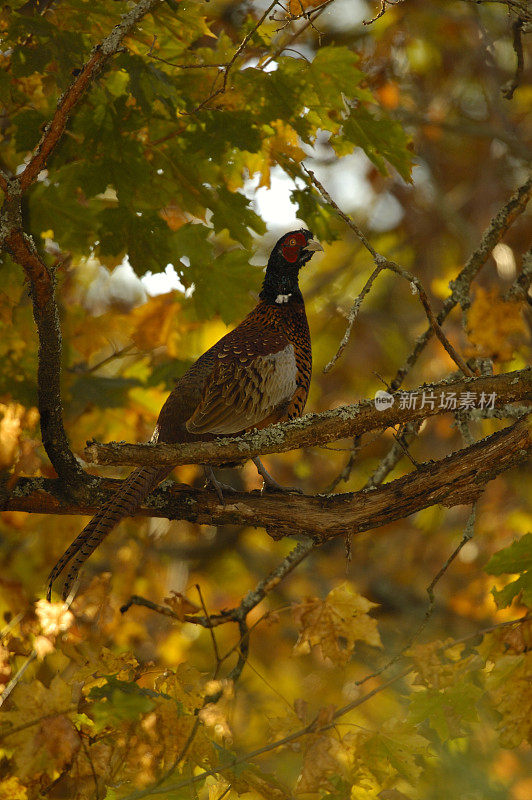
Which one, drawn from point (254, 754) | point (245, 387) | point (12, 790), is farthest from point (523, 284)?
point (12, 790)

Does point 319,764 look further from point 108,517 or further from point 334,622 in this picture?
point 108,517

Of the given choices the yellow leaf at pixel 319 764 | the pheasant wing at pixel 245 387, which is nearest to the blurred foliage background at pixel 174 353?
the yellow leaf at pixel 319 764

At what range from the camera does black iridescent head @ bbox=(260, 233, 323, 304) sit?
625 centimetres

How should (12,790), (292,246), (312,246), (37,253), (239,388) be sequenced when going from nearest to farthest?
(12,790) → (37,253) → (239,388) → (312,246) → (292,246)

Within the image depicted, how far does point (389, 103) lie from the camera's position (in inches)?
448

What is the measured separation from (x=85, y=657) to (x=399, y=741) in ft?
5.05

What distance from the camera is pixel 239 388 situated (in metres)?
5.19

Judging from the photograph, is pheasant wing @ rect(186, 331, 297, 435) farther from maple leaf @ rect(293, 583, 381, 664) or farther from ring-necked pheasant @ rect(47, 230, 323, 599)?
maple leaf @ rect(293, 583, 381, 664)

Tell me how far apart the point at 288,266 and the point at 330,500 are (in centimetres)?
235

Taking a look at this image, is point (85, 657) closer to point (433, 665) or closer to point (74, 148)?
point (433, 665)

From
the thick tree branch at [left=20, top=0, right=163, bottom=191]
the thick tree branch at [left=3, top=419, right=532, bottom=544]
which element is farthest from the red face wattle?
the thick tree branch at [left=20, top=0, right=163, bottom=191]

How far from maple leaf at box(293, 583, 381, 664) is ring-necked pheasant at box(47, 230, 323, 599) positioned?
105cm

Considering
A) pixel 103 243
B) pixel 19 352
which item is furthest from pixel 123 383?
pixel 103 243

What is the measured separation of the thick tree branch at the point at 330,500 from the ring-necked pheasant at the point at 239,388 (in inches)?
7.9
